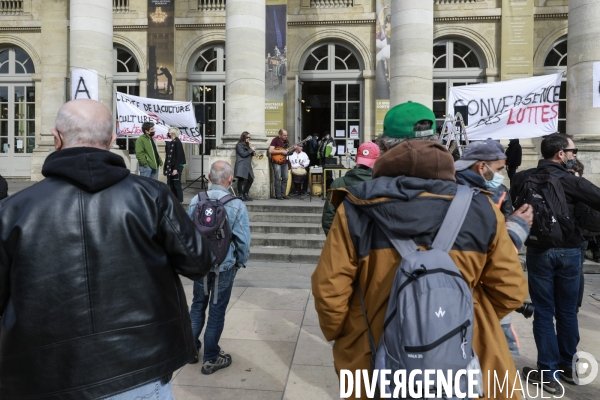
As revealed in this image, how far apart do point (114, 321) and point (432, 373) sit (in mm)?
1217

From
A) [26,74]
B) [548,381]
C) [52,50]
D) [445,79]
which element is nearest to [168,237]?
[548,381]

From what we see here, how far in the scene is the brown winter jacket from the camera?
2.01 metres

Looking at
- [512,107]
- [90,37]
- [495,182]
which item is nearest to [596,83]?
[512,107]

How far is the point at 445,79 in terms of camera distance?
16.9m

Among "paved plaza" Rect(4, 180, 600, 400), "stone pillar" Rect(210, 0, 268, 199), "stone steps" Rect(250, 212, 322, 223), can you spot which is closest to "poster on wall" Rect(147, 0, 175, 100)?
"stone pillar" Rect(210, 0, 268, 199)

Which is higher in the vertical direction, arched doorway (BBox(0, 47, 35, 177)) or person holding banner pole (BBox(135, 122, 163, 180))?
arched doorway (BBox(0, 47, 35, 177))

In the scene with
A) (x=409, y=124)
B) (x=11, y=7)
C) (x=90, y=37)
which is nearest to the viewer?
(x=409, y=124)

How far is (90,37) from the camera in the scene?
13633mm

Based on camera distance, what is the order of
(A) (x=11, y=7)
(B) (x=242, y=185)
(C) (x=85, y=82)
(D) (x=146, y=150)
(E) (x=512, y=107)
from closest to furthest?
(E) (x=512, y=107), (D) (x=146, y=150), (B) (x=242, y=185), (C) (x=85, y=82), (A) (x=11, y=7)

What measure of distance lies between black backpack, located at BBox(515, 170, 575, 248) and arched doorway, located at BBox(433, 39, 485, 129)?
13266 mm

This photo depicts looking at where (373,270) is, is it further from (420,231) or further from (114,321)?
(114,321)

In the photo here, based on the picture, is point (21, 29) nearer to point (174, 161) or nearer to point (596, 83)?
point (174, 161)

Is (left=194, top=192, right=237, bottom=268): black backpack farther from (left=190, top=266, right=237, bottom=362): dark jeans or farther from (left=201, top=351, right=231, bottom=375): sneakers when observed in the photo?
(left=201, top=351, right=231, bottom=375): sneakers

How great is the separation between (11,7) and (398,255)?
67.0 feet
